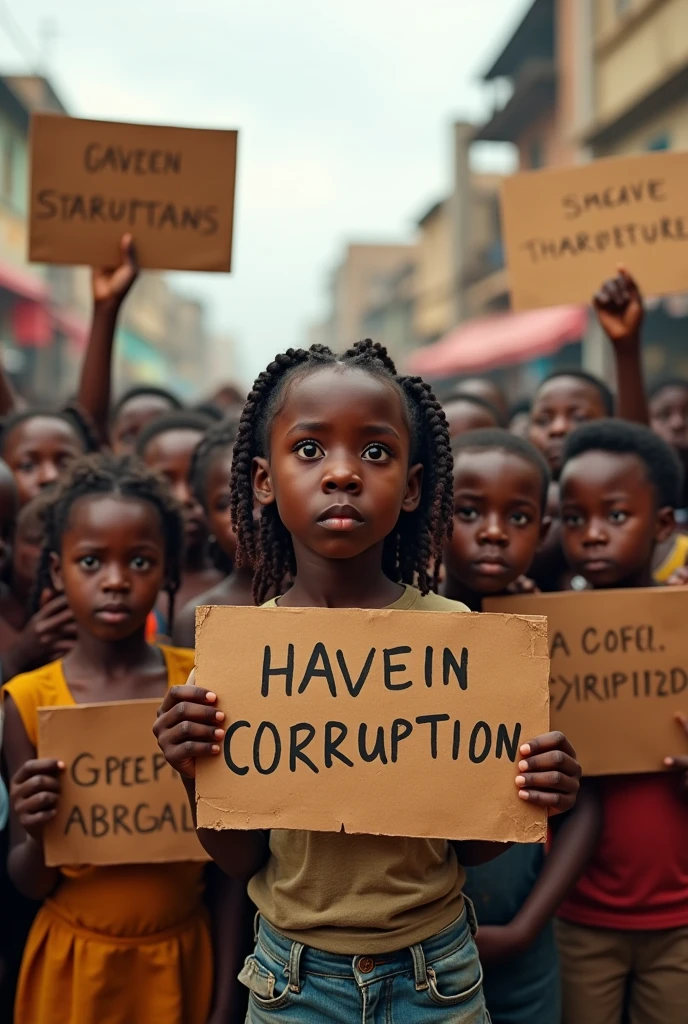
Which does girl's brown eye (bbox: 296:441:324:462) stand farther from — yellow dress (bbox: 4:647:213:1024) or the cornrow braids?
the cornrow braids

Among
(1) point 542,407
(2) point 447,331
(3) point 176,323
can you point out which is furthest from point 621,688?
(3) point 176,323

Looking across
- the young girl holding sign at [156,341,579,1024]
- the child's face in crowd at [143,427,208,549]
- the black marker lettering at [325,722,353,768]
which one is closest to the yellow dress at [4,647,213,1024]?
the young girl holding sign at [156,341,579,1024]

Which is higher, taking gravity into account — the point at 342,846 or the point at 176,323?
the point at 176,323

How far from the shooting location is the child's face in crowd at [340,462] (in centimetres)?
156

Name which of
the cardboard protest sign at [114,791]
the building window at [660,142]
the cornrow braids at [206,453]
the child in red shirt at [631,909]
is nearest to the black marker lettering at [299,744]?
the cardboard protest sign at [114,791]

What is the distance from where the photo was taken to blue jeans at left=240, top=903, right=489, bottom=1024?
5.17 feet

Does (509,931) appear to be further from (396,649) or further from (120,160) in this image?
(120,160)

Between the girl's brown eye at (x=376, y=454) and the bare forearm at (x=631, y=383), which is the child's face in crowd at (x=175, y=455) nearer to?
the bare forearm at (x=631, y=383)

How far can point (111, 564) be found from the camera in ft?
7.52

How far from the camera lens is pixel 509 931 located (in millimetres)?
2053

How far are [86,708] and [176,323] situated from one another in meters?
66.9

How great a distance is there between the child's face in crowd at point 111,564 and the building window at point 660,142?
33.8 feet

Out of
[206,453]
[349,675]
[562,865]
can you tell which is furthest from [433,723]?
[206,453]

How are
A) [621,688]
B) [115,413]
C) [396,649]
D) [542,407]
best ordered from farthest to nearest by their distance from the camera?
[115,413], [542,407], [621,688], [396,649]
